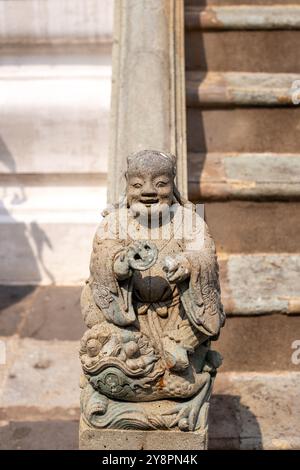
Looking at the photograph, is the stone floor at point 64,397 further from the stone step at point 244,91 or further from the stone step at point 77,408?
the stone step at point 244,91

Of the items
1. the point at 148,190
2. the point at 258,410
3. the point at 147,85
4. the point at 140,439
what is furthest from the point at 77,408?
the point at 147,85

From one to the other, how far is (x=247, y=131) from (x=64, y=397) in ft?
8.41

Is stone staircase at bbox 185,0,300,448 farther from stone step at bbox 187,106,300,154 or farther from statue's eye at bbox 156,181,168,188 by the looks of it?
statue's eye at bbox 156,181,168,188

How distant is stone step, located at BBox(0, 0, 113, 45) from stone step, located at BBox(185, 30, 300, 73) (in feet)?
3.08

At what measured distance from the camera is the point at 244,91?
5.46 meters

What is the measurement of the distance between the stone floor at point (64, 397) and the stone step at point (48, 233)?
2.13 ft

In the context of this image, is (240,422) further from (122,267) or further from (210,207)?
(210,207)

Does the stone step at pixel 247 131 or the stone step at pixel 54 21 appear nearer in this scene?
the stone step at pixel 247 131

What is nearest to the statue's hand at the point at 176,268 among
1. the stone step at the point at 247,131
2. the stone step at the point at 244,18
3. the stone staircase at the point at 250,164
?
the stone staircase at the point at 250,164

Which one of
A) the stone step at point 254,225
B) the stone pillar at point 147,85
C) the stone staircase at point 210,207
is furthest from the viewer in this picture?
the stone step at point 254,225

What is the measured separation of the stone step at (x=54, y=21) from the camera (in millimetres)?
6293

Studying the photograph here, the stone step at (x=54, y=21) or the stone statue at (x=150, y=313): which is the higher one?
the stone step at (x=54, y=21)

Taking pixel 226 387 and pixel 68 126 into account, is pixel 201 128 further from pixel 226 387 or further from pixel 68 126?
pixel 226 387

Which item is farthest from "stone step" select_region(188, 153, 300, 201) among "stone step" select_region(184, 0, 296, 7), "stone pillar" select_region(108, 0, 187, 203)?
"stone step" select_region(184, 0, 296, 7)
